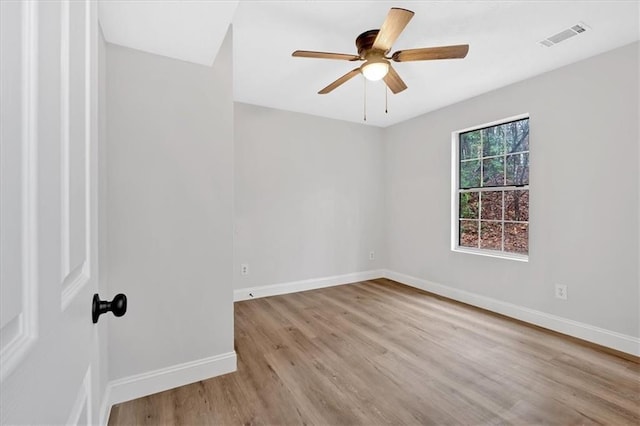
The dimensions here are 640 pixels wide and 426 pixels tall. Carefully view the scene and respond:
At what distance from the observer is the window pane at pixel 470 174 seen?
3.65 meters

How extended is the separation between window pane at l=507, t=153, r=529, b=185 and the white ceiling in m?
0.81

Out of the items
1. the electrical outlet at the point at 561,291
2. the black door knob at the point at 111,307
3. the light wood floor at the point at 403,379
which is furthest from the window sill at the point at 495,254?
the black door knob at the point at 111,307

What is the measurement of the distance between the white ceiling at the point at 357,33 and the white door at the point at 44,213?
124 cm

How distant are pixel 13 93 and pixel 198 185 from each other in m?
1.79

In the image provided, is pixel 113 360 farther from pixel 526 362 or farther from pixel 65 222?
pixel 526 362

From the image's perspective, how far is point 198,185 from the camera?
6.57 ft

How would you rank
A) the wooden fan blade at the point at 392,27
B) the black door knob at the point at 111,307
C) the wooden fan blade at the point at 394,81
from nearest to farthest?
the black door knob at the point at 111,307
the wooden fan blade at the point at 392,27
the wooden fan blade at the point at 394,81

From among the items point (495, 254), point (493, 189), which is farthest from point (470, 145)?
point (495, 254)

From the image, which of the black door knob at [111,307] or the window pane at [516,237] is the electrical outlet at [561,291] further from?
the black door knob at [111,307]

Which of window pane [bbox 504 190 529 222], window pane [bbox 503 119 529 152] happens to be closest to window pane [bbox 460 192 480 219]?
window pane [bbox 504 190 529 222]

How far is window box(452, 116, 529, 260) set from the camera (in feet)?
10.5

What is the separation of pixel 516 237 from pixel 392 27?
268cm

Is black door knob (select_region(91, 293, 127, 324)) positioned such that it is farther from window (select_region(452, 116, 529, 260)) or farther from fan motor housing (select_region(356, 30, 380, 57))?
window (select_region(452, 116, 529, 260))

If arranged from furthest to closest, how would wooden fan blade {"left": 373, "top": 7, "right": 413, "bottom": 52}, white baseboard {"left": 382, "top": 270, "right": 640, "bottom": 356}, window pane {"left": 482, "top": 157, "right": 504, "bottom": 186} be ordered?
window pane {"left": 482, "top": 157, "right": 504, "bottom": 186}, white baseboard {"left": 382, "top": 270, "right": 640, "bottom": 356}, wooden fan blade {"left": 373, "top": 7, "right": 413, "bottom": 52}
